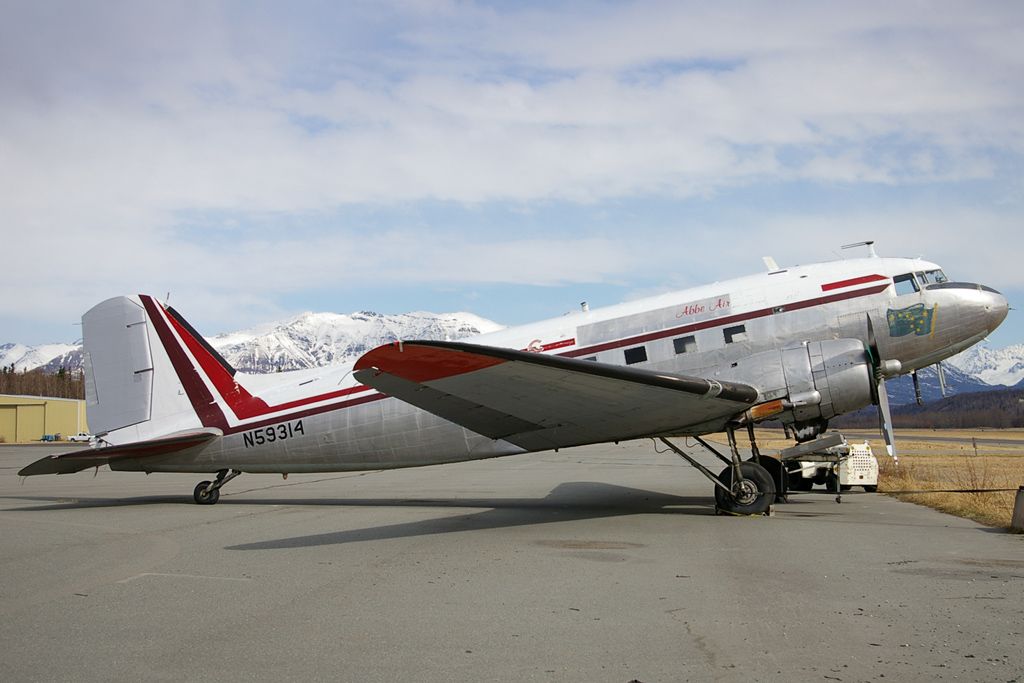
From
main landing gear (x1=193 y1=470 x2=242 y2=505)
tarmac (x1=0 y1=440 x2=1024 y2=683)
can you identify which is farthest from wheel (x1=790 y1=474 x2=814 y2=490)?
main landing gear (x1=193 y1=470 x2=242 y2=505)

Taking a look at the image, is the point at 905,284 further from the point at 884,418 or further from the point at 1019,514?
the point at 1019,514

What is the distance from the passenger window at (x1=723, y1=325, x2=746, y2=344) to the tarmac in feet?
9.54

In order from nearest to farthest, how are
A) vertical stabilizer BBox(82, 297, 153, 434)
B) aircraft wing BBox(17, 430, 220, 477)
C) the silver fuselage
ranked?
the silver fuselage, aircraft wing BBox(17, 430, 220, 477), vertical stabilizer BBox(82, 297, 153, 434)

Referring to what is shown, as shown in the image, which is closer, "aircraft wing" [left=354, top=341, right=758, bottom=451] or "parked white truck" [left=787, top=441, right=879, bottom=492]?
"aircraft wing" [left=354, top=341, right=758, bottom=451]

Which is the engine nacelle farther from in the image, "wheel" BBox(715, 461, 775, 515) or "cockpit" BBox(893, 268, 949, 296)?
"cockpit" BBox(893, 268, 949, 296)

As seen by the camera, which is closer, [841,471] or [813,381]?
[813,381]

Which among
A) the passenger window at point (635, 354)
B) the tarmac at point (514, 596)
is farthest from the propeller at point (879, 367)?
the passenger window at point (635, 354)

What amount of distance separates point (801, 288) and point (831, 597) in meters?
7.42

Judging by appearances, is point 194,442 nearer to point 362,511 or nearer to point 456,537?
point 362,511

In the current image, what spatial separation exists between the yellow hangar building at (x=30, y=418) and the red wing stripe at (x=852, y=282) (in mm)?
86364

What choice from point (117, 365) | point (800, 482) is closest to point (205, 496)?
point (117, 365)

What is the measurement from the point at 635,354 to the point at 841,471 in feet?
21.3

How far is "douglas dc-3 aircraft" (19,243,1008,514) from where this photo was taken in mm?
10367

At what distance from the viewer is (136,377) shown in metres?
15.3
